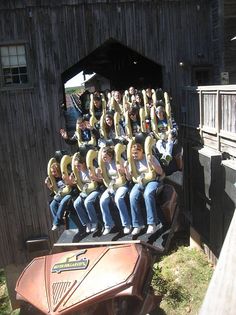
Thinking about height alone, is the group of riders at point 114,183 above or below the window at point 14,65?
below

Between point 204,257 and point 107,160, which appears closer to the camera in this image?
point 107,160

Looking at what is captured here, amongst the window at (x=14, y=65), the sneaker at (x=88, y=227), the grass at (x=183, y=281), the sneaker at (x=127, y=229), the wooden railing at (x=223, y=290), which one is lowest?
the grass at (x=183, y=281)

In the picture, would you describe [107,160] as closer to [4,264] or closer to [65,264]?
[65,264]

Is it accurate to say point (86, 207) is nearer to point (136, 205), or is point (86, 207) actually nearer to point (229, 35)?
point (136, 205)

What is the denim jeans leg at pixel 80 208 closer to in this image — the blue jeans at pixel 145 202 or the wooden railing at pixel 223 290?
the blue jeans at pixel 145 202

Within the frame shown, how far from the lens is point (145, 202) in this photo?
791cm

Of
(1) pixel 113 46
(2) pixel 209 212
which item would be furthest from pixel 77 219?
(1) pixel 113 46

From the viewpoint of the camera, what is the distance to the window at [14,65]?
13391 millimetres

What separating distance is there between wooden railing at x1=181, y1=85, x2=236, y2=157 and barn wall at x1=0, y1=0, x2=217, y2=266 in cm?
222

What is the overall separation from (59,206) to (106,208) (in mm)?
1491

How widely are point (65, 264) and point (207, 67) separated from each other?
1030cm

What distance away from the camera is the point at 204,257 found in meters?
12.3

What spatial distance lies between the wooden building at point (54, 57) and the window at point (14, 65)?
0.12 feet

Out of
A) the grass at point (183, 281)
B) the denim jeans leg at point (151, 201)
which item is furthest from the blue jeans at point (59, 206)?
the grass at point (183, 281)
